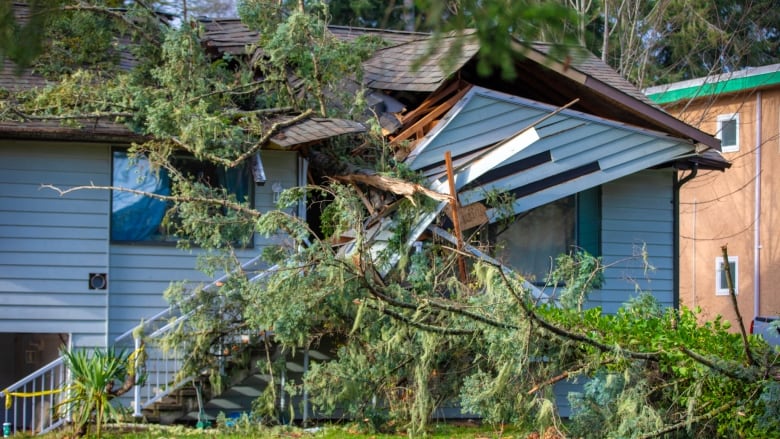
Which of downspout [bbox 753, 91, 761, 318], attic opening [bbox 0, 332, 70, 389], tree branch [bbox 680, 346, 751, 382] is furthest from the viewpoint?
downspout [bbox 753, 91, 761, 318]

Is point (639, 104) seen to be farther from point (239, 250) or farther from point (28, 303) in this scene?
point (28, 303)

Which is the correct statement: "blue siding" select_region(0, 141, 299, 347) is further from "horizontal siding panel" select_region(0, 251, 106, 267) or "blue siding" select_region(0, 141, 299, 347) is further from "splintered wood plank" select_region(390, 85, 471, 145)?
"splintered wood plank" select_region(390, 85, 471, 145)

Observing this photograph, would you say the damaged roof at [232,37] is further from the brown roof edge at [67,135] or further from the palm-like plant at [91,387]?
the palm-like plant at [91,387]

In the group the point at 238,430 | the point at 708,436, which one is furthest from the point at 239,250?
the point at 708,436

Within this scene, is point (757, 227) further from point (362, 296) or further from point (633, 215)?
point (362, 296)

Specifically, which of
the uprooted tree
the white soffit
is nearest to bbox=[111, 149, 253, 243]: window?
the uprooted tree

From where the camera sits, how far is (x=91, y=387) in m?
10.5

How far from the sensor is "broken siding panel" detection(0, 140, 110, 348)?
40.3ft

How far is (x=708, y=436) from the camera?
845 centimetres

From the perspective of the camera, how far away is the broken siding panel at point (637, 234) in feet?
49.1

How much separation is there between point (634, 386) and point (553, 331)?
0.86 meters

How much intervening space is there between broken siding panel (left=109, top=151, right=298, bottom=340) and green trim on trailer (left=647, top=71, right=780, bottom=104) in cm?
1271

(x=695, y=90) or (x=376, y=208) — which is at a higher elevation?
(x=695, y=90)

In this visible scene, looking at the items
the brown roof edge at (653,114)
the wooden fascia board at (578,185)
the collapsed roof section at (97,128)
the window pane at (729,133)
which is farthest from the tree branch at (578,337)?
the window pane at (729,133)
